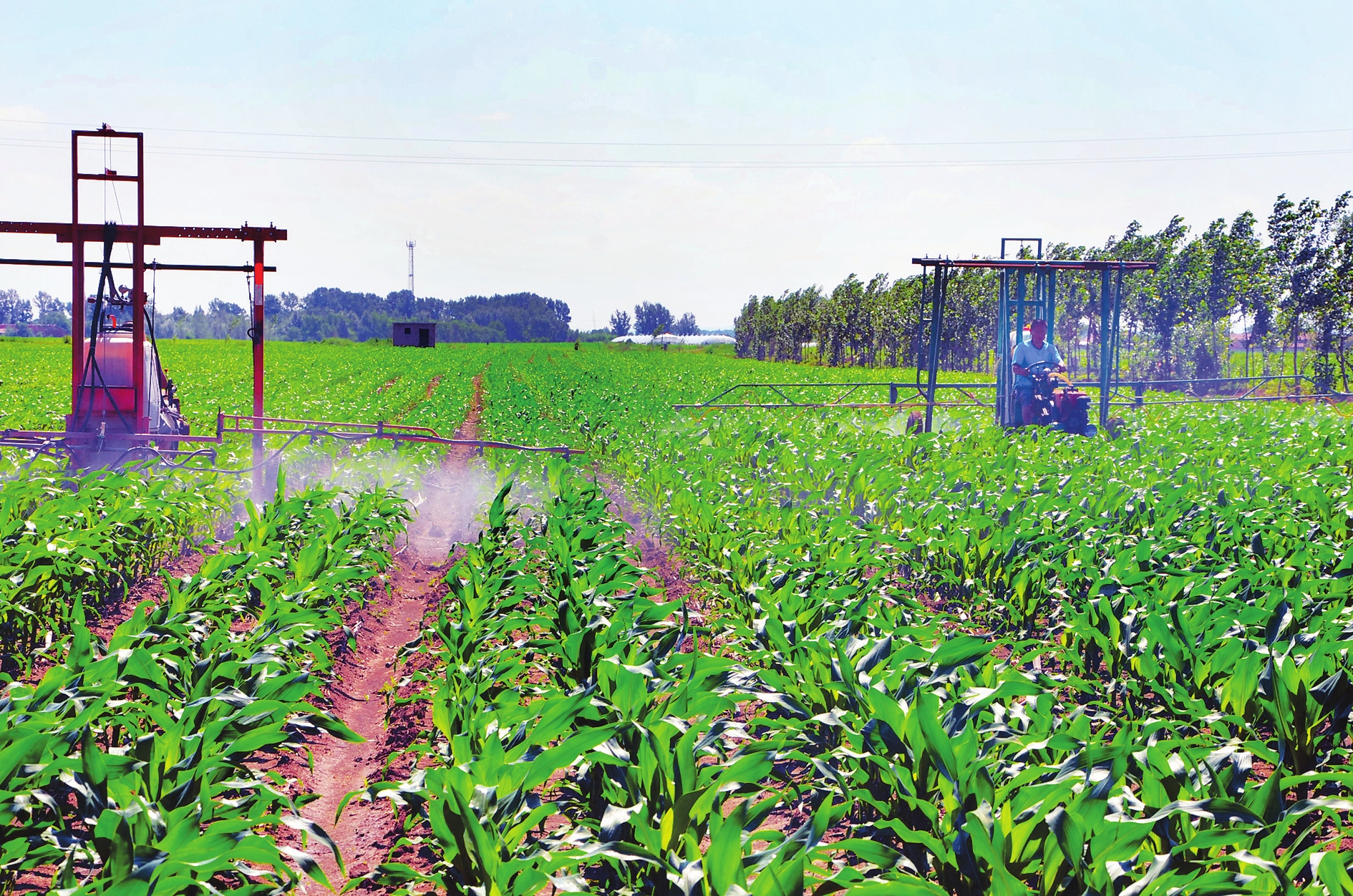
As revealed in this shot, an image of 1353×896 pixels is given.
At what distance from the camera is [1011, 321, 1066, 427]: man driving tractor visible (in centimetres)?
1362

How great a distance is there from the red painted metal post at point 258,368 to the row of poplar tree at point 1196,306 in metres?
24.1

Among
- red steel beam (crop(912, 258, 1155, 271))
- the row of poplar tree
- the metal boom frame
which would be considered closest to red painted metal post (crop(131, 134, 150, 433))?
the metal boom frame

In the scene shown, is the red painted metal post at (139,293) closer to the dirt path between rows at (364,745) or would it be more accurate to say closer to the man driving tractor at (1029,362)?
the dirt path between rows at (364,745)

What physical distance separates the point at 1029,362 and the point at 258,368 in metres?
9.97

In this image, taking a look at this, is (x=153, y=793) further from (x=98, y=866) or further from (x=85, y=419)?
(x=85, y=419)

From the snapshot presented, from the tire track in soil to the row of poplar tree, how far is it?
23.3 metres

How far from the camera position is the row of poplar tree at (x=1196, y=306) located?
122 feet

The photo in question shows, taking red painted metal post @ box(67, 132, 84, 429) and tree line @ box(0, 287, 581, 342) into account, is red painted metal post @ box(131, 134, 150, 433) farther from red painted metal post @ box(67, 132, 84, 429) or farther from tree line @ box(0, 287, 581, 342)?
tree line @ box(0, 287, 581, 342)

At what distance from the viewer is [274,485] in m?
10.1

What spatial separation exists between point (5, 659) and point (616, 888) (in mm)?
4354

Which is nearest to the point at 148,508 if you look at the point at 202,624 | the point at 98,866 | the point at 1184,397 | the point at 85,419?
the point at 202,624

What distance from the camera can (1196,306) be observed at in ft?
147

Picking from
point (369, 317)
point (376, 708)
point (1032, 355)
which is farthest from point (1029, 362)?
point (369, 317)

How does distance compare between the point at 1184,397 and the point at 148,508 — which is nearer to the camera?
the point at 148,508
